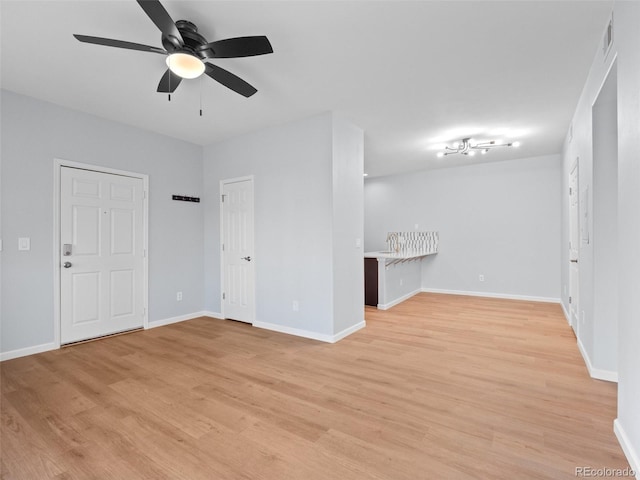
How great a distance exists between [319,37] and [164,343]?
3.63 meters

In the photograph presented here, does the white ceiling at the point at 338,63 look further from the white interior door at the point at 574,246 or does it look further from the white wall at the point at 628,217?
A: the white interior door at the point at 574,246

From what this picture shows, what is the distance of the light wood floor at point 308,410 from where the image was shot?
1.73 meters

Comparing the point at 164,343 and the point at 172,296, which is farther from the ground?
the point at 172,296

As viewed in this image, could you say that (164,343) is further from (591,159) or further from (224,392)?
(591,159)

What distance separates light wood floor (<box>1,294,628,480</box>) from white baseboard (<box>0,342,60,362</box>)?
13cm

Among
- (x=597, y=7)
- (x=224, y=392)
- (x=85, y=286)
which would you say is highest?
(x=597, y=7)

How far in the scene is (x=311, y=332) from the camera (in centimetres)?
393

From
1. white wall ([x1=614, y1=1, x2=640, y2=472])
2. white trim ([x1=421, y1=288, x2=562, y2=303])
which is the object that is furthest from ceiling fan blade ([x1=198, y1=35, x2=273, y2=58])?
white trim ([x1=421, y1=288, x2=562, y2=303])

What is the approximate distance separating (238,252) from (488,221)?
510cm

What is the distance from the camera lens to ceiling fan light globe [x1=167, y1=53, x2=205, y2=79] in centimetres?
219

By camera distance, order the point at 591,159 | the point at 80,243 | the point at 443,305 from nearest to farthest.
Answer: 1. the point at 591,159
2. the point at 80,243
3. the point at 443,305

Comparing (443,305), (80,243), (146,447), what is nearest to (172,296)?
(80,243)

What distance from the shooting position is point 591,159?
2.77 m

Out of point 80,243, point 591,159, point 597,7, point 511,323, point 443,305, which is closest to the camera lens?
point 597,7
